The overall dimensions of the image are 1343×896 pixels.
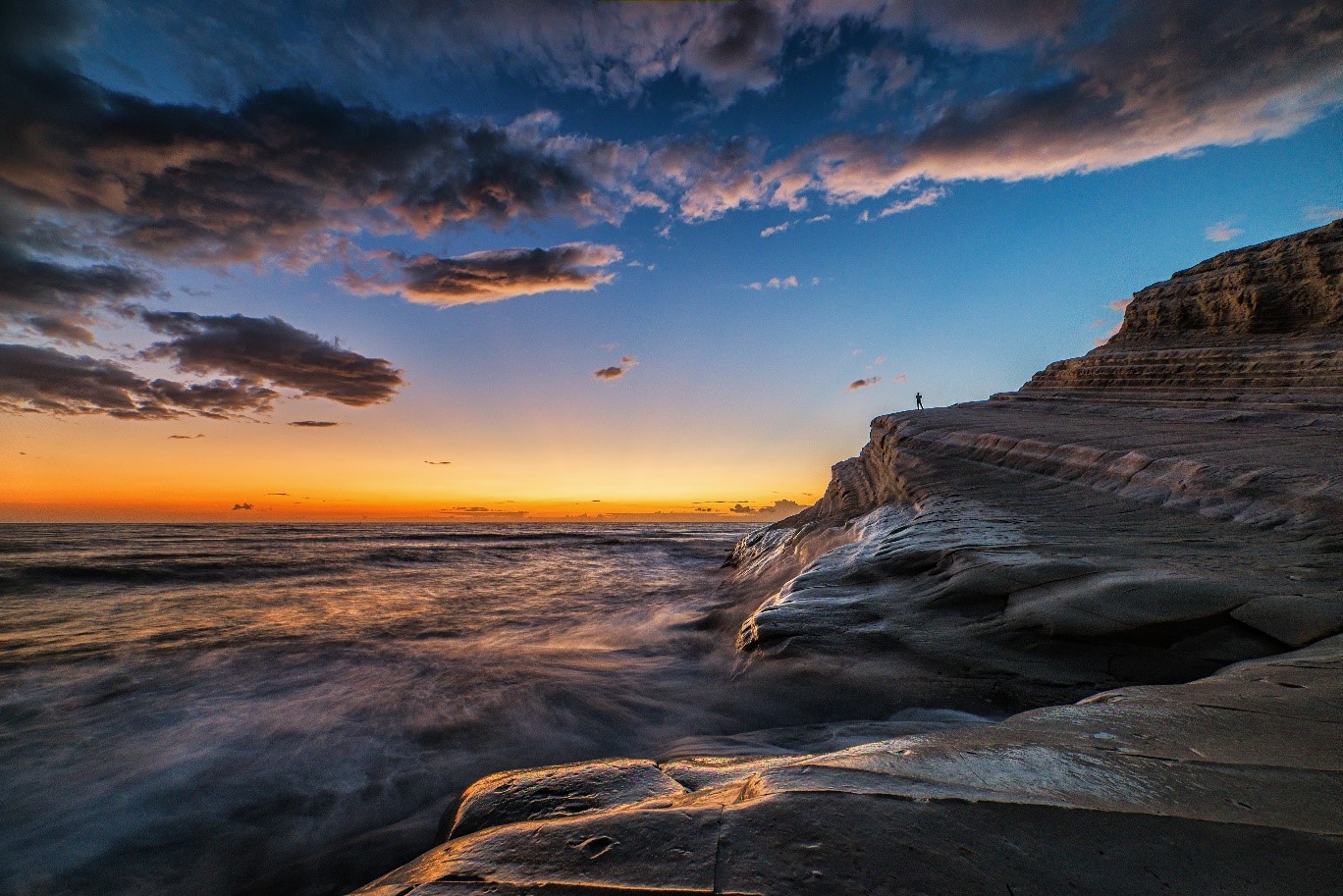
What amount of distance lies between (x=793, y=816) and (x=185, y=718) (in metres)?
5.97

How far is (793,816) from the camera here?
1382 mm

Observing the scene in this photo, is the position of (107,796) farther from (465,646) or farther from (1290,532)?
(1290,532)

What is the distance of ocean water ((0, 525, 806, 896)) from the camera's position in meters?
2.94

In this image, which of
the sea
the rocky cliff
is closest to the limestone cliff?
the rocky cliff

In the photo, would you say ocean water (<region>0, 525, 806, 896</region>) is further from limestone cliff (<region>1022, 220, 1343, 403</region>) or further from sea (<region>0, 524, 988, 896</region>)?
limestone cliff (<region>1022, 220, 1343, 403</region>)

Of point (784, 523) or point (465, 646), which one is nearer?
point (465, 646)

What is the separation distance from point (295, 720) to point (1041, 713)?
5.63 m

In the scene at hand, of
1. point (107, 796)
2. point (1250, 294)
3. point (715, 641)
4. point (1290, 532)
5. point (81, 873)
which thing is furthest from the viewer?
point (1250, 294)

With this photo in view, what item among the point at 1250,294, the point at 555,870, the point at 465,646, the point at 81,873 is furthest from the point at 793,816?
the point at 1250,294

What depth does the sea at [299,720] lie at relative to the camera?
115 inches

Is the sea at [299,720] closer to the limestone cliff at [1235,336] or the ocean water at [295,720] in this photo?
the ocean water at [295,720]

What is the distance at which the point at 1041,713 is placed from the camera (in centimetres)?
232

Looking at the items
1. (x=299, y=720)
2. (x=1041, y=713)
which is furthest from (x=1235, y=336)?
(x=299, y=720)

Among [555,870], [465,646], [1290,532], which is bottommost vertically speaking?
[465,646]
